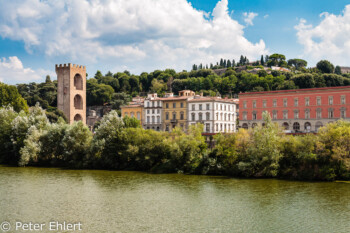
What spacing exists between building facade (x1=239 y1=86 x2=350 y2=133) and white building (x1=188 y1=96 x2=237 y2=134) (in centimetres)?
280

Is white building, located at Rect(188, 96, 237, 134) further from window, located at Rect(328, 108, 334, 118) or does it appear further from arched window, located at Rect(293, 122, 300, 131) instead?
window, located at Rect(328, 108, 334, 118)

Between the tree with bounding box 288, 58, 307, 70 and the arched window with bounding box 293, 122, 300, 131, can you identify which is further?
the tree with bounding box 288, 58, 307, 70

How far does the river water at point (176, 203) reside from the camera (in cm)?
1909

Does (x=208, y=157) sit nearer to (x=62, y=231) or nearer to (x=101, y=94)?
(x=62, y=231)

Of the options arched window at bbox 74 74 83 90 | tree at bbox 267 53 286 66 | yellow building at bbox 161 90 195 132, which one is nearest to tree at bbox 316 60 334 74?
tree at bbox 267 53 286 66

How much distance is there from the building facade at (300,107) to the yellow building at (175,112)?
30.5 feet

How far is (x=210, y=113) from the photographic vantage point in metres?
59.9

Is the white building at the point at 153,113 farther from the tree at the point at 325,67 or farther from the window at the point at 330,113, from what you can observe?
the tree at the point at 325,67

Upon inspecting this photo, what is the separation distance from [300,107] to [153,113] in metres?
23.7

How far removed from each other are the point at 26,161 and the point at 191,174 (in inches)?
717

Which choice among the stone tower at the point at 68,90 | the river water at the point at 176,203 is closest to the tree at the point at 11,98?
the stone tower at the point at 68,90

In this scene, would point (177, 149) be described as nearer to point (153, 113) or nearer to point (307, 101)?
point (307, 101)

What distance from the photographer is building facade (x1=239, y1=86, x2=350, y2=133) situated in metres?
53.9

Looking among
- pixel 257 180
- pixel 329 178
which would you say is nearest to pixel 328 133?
pixel 329 178
